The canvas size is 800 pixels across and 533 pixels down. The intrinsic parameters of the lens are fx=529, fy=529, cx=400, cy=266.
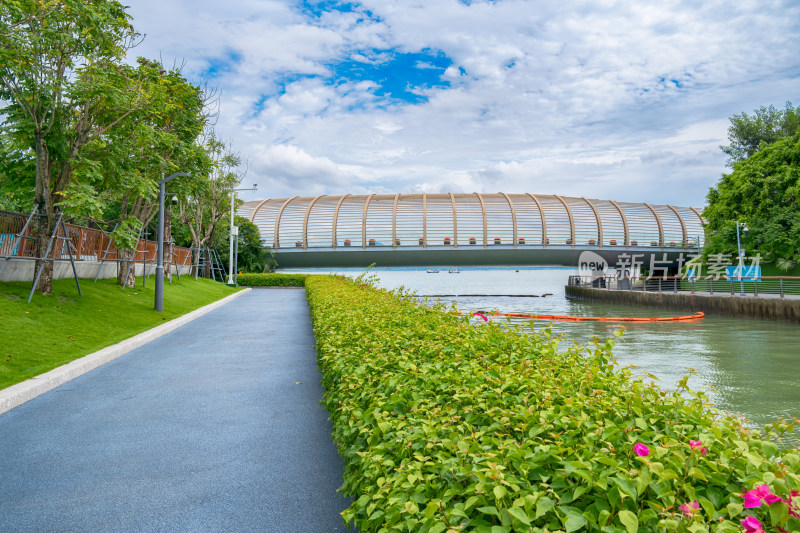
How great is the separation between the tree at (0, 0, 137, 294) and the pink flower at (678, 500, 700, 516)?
15.6 m

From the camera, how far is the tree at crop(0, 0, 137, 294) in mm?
13336

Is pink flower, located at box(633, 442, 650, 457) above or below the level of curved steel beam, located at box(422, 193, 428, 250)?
below

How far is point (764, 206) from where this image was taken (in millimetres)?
36719

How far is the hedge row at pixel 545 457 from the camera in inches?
82.8

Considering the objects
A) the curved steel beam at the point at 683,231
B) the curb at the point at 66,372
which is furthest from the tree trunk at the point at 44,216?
the curved steel beam at the point at 683,231

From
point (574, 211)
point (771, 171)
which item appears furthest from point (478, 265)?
point (771, 171)

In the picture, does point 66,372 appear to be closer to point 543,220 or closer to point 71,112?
point 71,112

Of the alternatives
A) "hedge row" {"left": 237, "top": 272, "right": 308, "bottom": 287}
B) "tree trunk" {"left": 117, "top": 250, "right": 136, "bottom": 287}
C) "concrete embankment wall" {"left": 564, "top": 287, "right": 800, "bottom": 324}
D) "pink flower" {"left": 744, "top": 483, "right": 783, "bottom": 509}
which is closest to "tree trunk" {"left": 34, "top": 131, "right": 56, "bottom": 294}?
"tree trunk" {"left": 117, "top": 250, "right": 136, "bottom": 287}

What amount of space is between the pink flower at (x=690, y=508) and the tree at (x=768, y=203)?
38.0m

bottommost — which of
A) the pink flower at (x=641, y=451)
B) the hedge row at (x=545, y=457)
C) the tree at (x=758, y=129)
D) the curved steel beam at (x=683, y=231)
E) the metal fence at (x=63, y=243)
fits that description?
the hedge row at (x=545, y=457)

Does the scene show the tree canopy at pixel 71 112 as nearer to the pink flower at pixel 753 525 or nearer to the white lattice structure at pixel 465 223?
the pink flower at pixel 753 525

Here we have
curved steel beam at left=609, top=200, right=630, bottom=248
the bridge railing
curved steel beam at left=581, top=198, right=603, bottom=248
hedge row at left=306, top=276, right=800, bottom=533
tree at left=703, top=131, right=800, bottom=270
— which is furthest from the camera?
curved steel beam at left=609, top=200, right=630, bottom=248

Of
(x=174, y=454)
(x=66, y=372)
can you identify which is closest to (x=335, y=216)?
(x=66, y=372)

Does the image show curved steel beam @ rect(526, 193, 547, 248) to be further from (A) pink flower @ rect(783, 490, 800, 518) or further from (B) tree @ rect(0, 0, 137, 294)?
→ (A) pink flower @ rect(783, 490, 800, 518)
